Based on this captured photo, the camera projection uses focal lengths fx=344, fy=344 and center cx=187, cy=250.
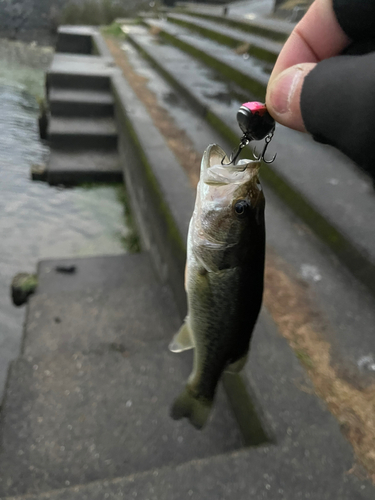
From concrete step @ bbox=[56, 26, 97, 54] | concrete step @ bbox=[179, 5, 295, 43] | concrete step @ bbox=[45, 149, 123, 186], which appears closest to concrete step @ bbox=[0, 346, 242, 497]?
concrete step @ bbox=[45, 149, 123, 186]

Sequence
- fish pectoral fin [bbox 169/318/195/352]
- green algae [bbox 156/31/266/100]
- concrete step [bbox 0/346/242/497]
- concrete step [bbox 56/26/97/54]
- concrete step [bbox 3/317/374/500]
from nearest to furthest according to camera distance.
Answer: concrete step [bbox 3/317/374/500] < fish pectoral fin [bbox 169/318/195/352] < concrete step [bbox 0/346/242/497] < green algae [bbox 156/31/266/100] < concrete step [bbox 56/26/97/54]

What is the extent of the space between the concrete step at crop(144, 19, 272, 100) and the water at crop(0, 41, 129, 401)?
116 inches

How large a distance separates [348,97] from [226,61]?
22.3 feet

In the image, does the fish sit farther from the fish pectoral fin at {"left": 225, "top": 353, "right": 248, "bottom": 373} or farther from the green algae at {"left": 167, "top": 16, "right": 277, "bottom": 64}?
the green algae at {"left": 167, "top": 16, "right": 277, "bottom": 64}

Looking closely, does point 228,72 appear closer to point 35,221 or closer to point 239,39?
point 239,39

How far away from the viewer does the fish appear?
1347 millimetres

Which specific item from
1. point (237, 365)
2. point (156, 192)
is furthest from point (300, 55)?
point (156, 192)

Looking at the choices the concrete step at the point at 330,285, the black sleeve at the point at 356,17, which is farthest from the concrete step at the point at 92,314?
the black sleeve at the point at 356,17

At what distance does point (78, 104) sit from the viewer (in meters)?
6.90

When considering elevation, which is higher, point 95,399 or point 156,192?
point 156,192

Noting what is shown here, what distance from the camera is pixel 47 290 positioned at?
3.52 m

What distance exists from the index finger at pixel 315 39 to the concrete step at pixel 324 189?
1.87 m

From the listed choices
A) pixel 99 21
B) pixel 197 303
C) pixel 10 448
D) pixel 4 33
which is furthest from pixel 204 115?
pixel 4 33

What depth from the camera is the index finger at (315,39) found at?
1.25 metres
